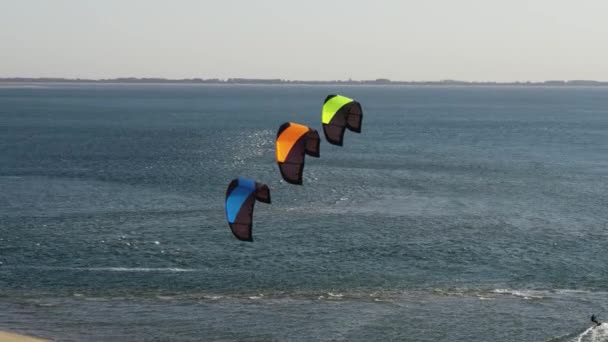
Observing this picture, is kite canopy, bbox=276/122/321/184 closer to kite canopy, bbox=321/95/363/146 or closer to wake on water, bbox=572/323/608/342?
kite canopy, bbox=321/95/363/146

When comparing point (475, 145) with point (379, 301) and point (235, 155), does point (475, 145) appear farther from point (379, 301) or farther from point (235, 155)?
point (379, 301)

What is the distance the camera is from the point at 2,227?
61.8 metres

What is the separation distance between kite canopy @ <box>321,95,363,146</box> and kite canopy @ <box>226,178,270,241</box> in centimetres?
430

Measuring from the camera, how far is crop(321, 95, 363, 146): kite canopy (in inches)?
1309

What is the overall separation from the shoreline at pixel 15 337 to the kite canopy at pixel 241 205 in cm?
1162

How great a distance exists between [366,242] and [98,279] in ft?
57.2

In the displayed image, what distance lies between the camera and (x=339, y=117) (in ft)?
110

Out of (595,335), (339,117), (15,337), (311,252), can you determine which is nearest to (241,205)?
(339,117)

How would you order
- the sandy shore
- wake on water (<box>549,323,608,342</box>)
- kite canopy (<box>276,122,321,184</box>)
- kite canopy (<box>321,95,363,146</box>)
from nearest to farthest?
kite canopy (<box>276,122,321,184</box>) → kite canopy (<box>321,95,363,146</box>) → the sandy shore → wake on water (<box>549,323,608,342</box>)

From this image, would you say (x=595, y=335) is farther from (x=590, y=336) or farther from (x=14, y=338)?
(x=14, y=338)

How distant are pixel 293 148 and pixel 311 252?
80.1 feet

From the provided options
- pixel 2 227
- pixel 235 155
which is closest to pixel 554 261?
pixel 2 227

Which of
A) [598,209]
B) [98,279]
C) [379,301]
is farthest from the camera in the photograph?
[598,209]

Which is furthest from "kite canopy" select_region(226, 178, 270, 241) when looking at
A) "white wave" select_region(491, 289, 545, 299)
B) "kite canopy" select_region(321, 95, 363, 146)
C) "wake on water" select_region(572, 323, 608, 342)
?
"white wave" select_region(491, 289, 545, 299)
